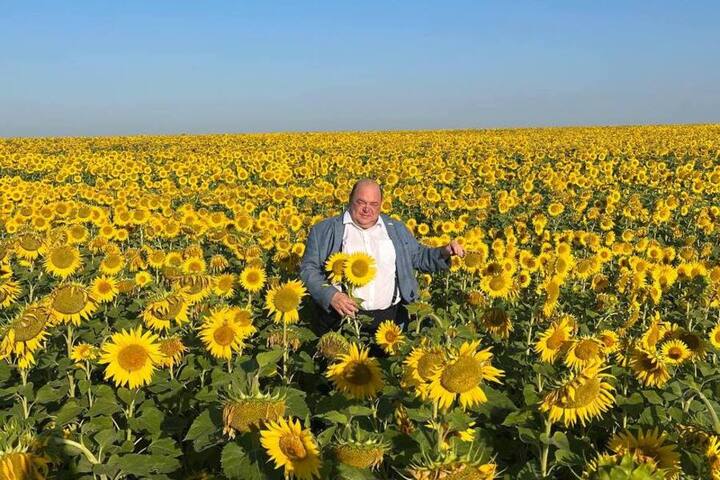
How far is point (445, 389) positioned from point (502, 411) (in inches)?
34.1

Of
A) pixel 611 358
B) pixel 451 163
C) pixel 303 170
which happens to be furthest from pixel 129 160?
pixel 611 358

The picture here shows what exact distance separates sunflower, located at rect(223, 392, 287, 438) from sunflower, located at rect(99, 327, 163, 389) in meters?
1.38

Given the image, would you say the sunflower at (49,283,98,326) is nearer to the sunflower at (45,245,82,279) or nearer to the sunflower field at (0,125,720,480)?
the sunflower field at (0,125,720,480)

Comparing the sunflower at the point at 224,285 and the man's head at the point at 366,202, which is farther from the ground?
the man's head at the point at 366,202

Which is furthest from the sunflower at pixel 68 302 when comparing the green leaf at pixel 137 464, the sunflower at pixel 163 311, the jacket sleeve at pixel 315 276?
the jacket sleeve at pixel 315 276

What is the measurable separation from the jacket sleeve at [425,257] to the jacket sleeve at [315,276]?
837 millimetres

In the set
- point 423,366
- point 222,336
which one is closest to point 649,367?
point 423,366

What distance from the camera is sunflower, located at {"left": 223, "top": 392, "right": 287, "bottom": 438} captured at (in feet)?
6.51

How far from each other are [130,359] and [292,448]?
5.40ft

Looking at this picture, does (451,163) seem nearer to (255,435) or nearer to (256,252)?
(256,252)

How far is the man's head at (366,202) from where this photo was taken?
4.98 meters

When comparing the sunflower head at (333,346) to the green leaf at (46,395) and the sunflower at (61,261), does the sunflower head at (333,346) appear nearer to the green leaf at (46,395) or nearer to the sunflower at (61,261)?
the green leaf at (46,395)

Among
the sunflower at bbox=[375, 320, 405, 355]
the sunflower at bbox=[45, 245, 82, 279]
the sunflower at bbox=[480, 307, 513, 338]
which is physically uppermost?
the sunflower at bbox=[45, 245, 82, 279]

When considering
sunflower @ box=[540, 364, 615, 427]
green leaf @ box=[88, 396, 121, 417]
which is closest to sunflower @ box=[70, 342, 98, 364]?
green leaf @ box=[88, 396, 121, 417]
